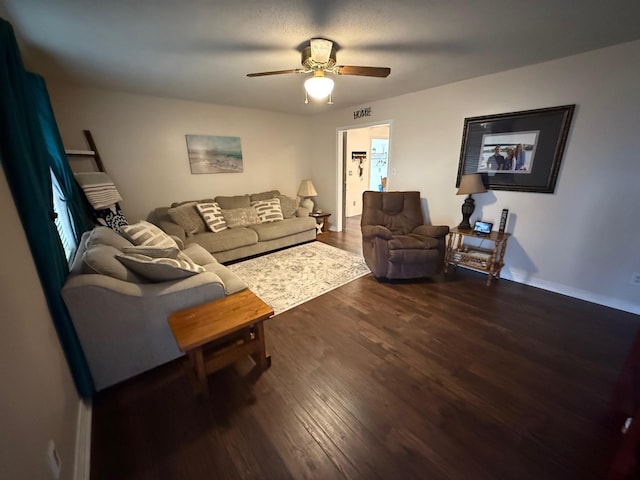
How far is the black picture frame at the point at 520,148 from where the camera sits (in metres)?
2.47

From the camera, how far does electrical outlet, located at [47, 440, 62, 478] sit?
90cm

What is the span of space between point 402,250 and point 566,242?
1.67 metres

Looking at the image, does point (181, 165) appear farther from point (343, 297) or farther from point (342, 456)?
point (342, 456)

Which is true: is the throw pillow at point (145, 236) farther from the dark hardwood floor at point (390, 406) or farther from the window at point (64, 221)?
the dark hardwood floor at point (390, 406)

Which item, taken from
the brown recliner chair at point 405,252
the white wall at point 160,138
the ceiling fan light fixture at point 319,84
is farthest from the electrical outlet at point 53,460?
the white wall at point 160,138

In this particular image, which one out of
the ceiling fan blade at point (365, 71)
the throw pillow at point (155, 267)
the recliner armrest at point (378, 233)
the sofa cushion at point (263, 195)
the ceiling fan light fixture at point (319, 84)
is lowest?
the recliner armrest at point (378, 233)

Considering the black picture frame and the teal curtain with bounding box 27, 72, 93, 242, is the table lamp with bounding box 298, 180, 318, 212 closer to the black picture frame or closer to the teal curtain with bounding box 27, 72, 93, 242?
the black picture frame

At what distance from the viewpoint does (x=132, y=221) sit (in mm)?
3484

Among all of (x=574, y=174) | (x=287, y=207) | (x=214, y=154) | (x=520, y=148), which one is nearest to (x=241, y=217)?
(x=287, y=207)

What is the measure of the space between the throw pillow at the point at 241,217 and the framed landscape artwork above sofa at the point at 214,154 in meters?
0.81

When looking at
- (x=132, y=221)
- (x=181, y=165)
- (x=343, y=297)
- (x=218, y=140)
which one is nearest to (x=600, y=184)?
(x=343, y=297)

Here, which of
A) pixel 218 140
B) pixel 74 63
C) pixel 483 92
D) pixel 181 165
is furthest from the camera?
pixel 218 140

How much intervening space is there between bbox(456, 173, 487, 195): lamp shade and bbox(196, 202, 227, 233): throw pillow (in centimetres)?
327

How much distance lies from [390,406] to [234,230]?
2.97 metres
